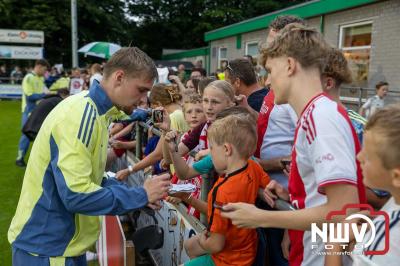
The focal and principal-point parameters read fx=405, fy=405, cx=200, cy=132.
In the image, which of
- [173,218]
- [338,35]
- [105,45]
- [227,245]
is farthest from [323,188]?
[105,45]

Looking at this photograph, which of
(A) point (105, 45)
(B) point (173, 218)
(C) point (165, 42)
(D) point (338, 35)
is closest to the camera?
(B) point (173, 218)

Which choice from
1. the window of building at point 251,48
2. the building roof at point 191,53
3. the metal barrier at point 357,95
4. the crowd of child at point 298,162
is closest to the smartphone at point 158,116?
the crowd of child at point 298,162

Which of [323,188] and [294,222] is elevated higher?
[323,188]

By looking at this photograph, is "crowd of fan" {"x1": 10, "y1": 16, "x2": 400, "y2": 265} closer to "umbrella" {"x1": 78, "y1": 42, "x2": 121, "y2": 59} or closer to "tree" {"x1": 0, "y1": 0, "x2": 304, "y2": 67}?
"umbrella" {"x1": 78, "y1": 42, "x2": 121, "y2": 59}

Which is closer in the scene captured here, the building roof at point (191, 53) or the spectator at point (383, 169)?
the spectator at point (383, 169)

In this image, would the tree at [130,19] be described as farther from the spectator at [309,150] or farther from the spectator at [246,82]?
the spectator at [309,150]

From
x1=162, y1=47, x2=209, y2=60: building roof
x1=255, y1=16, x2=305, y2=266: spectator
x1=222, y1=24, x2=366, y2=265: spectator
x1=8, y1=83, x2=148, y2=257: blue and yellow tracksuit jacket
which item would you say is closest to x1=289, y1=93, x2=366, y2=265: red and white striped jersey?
x1=222, y1=24, x2=366, y2=265: spectator

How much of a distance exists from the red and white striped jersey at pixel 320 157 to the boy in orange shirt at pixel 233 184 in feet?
1.47

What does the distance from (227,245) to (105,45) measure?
54.7 feet

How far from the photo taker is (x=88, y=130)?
2180 mm

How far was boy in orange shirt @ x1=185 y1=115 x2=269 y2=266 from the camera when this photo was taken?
214cm

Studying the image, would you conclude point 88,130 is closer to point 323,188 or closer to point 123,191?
point 123,191

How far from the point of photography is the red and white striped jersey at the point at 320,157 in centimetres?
142
